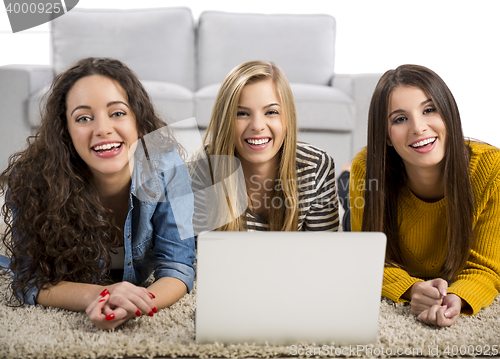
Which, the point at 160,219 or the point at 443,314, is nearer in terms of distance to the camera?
the point at 443,314

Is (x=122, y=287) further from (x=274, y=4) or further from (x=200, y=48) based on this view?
(x=274, y=4)

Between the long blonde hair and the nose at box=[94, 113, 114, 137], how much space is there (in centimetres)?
30

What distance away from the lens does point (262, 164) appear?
1311 millimetres

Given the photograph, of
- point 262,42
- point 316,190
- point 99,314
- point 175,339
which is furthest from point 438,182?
point 262,42

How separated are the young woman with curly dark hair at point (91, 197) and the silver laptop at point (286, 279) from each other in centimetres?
27

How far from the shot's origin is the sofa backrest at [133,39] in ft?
8.00

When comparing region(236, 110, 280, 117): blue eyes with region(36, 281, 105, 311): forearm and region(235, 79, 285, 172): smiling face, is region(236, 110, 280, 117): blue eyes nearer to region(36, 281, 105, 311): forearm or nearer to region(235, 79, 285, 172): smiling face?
region(235, 79, 285, 172): smiling face

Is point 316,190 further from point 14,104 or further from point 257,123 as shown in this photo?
point 14,104

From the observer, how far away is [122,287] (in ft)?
3.03

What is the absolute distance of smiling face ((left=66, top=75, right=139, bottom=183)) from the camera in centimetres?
104

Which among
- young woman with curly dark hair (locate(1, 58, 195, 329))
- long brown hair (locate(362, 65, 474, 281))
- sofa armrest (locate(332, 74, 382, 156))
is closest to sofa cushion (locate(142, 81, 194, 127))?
sofa armrest (locate(332, 74, 382, 156))

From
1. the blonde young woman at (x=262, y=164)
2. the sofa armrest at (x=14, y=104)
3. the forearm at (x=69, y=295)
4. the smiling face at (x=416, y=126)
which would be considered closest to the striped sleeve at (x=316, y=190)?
the blonde young woman at (x=262, y=164)

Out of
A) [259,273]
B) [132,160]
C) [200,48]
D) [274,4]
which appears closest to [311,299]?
[259,273]

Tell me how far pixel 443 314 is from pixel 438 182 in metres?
0.37
